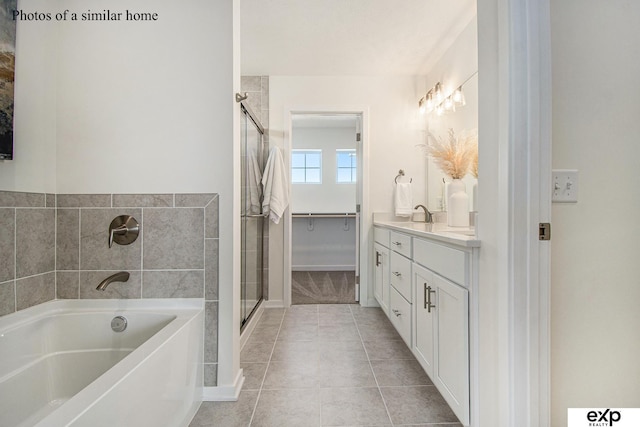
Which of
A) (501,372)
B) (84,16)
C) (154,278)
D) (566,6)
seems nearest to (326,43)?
(84,16)

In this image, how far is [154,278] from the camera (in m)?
1.54

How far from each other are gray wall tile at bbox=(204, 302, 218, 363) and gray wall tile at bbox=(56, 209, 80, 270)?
73cm

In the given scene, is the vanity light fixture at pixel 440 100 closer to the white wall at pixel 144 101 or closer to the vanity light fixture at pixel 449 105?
the vanity light fixture at pixel 449 105

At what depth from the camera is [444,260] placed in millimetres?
1374

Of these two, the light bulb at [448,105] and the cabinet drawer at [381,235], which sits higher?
the light bulb at [448,105]

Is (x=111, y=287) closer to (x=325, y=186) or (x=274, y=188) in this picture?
(x=274, y=188)

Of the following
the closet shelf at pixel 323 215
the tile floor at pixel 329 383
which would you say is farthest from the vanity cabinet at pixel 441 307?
the closet shelf at pixel 323 215

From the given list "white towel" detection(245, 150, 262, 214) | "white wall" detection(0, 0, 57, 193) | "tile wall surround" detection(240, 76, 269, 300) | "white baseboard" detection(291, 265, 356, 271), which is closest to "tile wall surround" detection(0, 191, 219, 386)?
"white wall" detection(0, 0, 57, 193)

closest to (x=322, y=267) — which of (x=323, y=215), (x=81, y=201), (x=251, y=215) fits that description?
(x=323, y=215)

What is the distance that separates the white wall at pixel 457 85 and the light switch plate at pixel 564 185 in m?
1.19

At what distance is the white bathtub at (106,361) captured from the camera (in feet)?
3.09

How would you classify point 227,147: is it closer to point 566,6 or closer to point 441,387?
point 566,6

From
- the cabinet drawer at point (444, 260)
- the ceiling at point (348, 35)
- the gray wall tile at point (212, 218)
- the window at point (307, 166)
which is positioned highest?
the ceiling at point (348, 35)

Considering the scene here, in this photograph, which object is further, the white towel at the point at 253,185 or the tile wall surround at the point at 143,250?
the white towel at the point at 253,185
